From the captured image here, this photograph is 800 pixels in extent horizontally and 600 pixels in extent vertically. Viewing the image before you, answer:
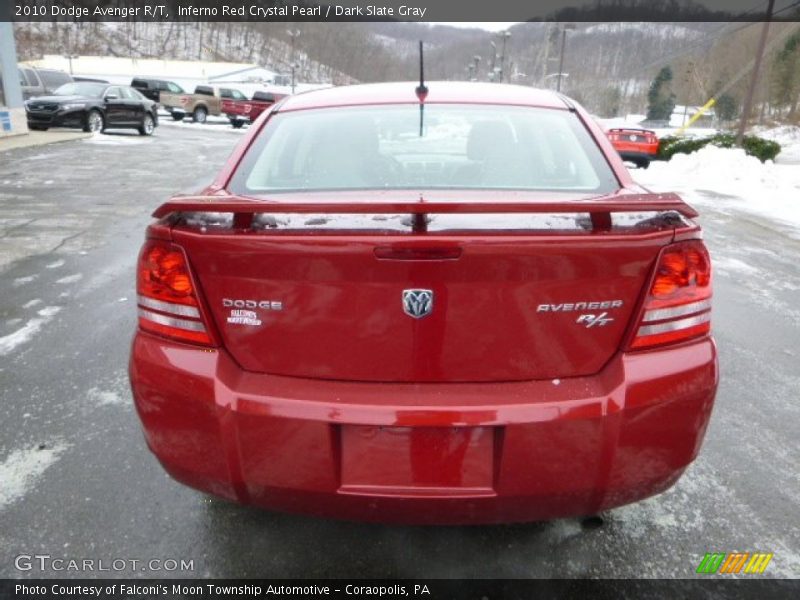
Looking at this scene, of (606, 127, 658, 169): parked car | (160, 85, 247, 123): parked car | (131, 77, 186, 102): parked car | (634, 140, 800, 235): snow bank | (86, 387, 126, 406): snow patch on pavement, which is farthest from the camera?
(131, 77, 186, 102): parked car

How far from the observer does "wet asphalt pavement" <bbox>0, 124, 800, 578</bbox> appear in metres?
2.07

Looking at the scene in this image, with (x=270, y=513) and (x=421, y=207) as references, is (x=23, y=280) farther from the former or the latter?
(x=421, y=207)

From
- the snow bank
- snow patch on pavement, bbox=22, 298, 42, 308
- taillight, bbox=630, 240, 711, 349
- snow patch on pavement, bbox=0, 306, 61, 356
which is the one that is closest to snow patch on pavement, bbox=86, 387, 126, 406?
snow patch on pavement, bbox=0, 306, 61, 356

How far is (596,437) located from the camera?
5.34 ft

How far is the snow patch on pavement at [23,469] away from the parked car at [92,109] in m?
18.3

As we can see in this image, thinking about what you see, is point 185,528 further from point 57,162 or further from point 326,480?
point 57,162

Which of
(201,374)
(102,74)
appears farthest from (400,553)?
(102,74)

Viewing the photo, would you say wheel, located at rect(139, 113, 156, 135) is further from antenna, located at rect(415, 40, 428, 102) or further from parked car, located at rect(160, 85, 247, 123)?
antenna, located at rect(415, 40, 428, 102)

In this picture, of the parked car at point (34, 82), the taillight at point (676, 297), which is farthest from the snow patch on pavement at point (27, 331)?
the parked car at point (34, 82)

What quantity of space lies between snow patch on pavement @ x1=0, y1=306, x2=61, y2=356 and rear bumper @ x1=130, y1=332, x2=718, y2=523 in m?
2.62

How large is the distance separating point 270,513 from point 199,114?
3318 centimetres

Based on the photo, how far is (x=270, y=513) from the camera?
2295 mm

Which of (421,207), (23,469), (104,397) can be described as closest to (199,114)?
(104,397)

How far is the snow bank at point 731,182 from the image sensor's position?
1071 centimetres
